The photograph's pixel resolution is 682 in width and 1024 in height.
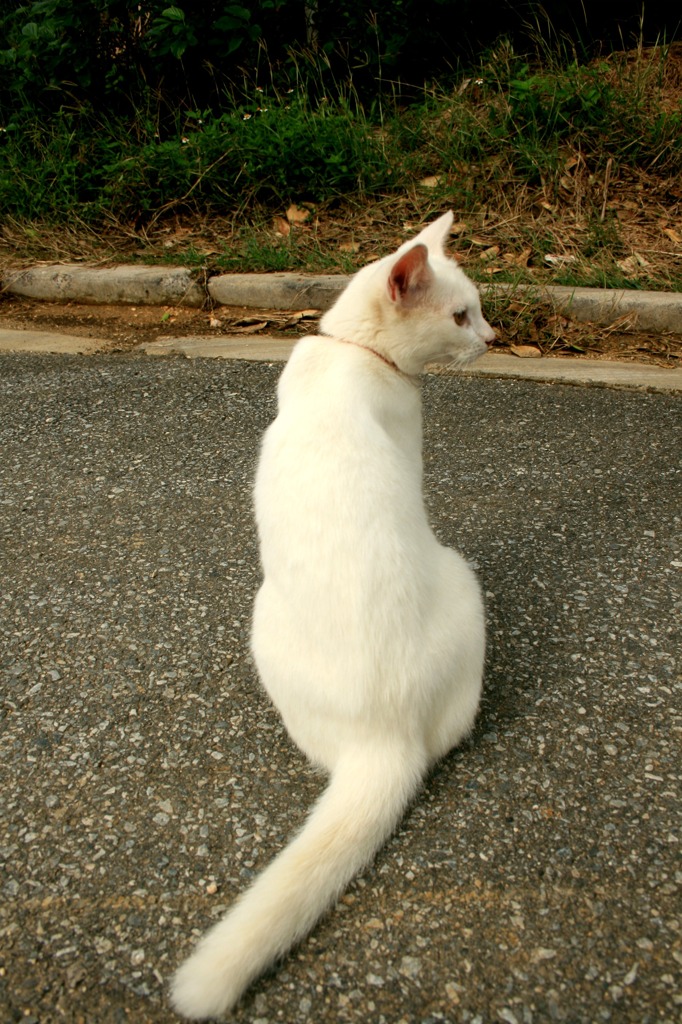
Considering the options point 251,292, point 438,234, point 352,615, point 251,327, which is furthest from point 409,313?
point 251,292

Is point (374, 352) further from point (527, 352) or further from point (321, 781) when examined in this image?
point (527, 352)

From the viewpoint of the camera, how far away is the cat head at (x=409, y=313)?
2.25m

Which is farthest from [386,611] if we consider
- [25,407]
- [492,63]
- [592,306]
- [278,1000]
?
[492,63]

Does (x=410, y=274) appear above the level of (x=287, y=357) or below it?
above

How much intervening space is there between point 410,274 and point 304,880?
1378 mm

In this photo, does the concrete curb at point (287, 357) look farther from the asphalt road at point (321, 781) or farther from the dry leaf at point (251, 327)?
the asphalt road at point (321, 781)

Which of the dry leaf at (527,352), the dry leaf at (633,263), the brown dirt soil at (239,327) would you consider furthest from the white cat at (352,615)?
the dry leaf at (633,263)

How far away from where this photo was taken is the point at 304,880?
1664 mm

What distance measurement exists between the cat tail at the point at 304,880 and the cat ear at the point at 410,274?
1078 millimetres

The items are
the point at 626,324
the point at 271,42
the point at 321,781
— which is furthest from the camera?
the point at 271,42

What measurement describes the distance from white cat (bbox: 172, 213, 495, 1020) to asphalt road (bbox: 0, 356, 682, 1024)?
15 cm

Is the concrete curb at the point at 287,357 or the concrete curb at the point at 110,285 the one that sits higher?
the concrete curb at the point at 110,285

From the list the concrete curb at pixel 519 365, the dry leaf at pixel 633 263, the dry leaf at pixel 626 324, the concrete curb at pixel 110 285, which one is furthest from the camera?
the concrete curb at pixel 110 285

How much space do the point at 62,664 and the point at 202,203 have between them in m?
4.03
